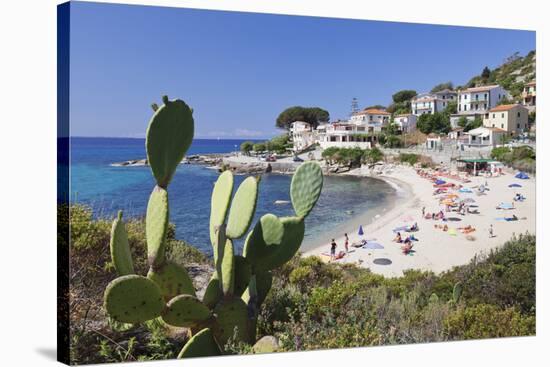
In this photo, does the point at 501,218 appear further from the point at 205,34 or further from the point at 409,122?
the point at 205,34

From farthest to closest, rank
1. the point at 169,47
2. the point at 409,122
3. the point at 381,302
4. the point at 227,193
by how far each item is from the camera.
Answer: the point at 409,122 < the point at 381,302 < the point at 169,47 < the point at 227,193

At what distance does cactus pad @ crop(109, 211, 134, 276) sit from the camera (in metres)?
5.04

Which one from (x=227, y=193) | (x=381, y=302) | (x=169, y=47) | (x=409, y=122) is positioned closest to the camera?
(x=227, y=193)

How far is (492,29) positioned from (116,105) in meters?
4.06

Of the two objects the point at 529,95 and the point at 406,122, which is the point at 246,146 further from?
the point at 529,95

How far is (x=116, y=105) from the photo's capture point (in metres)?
5.70

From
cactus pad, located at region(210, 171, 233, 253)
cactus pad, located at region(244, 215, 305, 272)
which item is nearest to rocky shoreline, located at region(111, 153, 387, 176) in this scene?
cactus pad, located at region(210, 171, 233, 253)

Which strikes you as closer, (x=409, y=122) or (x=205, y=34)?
(x=205, y=34)

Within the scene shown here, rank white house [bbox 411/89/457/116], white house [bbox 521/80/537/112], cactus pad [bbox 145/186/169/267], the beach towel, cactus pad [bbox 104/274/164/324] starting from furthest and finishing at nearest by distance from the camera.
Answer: white house [bbox 521/80/537/112]
white house [bbox 411/89/457/116]
the beach towel
cactus pad [bbox 145/186/169/267]
cactus pad [bbox 104/274/164/324]

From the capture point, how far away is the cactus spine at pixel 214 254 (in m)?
5.00

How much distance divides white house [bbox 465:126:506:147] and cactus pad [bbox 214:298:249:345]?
323 centimetres

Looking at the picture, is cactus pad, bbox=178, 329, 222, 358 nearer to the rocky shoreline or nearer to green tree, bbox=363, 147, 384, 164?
the rocky shoreline

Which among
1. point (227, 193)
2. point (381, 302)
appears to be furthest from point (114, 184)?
point (381, 302)

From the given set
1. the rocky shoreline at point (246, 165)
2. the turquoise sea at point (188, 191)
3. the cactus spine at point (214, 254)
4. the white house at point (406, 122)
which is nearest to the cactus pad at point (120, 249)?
the cactus spine at point (214, 254)
